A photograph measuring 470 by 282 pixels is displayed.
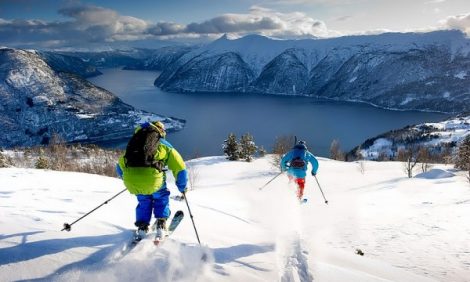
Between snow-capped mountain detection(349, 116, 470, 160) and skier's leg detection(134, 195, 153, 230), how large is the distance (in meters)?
133

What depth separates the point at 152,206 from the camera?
24.0 ft

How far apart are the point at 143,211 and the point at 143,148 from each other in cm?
129

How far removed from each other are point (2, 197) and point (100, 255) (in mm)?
5095

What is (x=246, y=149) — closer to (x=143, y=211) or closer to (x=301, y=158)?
(x=301, y=158)

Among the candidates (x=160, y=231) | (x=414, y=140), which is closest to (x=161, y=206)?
(x=160, y=231)

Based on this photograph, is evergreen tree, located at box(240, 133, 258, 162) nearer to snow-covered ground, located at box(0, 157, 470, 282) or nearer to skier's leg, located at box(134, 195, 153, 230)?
snow-covered ground, located at box(0, 157, 470, 282)

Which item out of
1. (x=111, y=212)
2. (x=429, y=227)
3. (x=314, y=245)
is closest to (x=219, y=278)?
→ (x=314, y=245)

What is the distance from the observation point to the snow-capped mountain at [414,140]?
13916cm

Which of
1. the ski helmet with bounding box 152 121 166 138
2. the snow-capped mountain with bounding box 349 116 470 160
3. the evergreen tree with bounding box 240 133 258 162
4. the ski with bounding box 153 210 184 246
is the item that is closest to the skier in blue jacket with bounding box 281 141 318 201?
the ski with bounding box 153 210 184 246

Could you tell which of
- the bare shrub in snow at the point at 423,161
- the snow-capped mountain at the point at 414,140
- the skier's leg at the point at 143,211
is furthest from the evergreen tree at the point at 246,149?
the snow-capped mountain at the point at 414,140

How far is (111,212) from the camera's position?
880cm

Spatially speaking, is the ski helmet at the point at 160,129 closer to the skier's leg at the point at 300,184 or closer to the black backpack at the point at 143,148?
the black backpack at the point at 143,148

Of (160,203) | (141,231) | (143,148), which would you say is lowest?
(141,231)

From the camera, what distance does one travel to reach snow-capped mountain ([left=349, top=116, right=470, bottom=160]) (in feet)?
457
